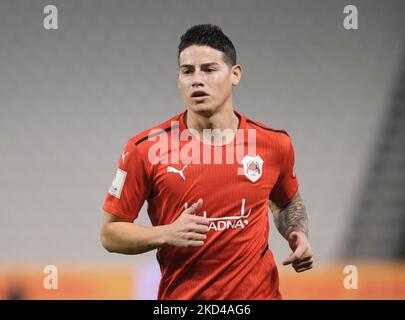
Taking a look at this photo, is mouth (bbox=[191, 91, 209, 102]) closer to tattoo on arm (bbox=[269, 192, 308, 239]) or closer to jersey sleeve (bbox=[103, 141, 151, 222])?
jersey sleeve (bbox=[103, 141, 151, 222])

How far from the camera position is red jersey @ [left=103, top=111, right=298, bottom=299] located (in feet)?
7.41

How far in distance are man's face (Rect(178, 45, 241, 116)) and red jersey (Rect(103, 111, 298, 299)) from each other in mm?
140

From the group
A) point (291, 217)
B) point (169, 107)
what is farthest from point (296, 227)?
point (169, 107)

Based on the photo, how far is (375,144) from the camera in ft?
18.1

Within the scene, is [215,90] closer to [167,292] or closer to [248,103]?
[167,292]

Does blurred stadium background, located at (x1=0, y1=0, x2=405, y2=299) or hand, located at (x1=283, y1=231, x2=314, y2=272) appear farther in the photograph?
blurred stadium background, located at (x1=0, y1=0, x2=405, y2=299)

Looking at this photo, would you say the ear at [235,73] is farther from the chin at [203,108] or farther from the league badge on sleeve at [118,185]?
the league badge on sleeve at [118,185]

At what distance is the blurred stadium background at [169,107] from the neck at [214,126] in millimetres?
2644

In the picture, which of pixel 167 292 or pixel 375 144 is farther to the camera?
pixel 375 144

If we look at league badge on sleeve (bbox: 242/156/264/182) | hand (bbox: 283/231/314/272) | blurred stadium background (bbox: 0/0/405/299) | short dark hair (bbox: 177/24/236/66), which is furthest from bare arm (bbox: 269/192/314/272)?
blurred stadium background (bbox: 0/0/405/299)

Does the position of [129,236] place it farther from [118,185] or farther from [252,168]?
[252,168]

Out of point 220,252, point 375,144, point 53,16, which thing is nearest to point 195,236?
point 220,252

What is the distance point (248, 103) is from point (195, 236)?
322 cm
